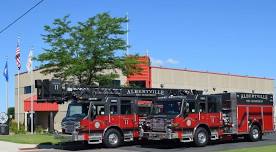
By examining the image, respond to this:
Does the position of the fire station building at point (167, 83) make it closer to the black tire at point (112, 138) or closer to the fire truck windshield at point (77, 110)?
the black tire at point (112, 138)

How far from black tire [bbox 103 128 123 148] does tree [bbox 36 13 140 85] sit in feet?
28.6

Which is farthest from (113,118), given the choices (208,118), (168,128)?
(208,118)

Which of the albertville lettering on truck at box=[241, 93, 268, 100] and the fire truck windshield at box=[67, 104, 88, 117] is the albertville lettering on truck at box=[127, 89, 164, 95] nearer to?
the fire truck windshield at box=[67, 104, 88, 117]

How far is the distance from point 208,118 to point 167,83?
37268 millimetres

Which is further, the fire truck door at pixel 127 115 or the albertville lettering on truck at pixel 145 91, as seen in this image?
the albertville lettering on truck at pixel 145 91

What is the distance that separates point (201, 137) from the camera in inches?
1006

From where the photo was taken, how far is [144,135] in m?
26.0

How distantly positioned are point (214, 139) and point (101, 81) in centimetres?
1167

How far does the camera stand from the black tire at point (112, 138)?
25.7 meters

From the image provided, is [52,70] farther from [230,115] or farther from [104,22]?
[230,115]

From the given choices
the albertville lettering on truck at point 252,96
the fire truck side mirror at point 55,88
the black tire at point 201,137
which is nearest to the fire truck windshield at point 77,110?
the fire truck side mirror at point 55,88

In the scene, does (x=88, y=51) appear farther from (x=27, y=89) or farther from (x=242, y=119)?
(x=27, y=89)

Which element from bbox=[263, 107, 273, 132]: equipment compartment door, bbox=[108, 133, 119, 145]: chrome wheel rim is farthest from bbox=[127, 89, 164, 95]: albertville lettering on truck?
bbox=[263, 107, 273, 132]: equipment compartment door

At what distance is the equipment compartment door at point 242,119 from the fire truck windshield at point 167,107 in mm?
3890
